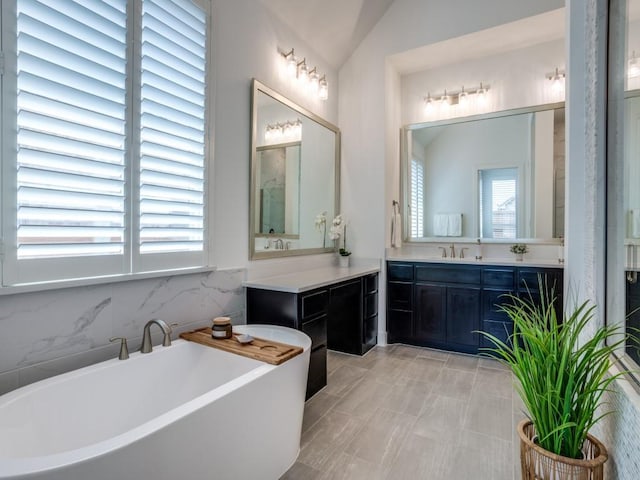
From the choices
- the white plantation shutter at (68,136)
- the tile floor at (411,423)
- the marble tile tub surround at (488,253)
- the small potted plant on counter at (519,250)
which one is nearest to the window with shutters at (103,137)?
the white plantation shutter at (68,136)

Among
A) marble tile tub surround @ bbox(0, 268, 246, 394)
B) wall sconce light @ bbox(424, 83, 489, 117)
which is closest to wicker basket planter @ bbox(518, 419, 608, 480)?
marble tile tub surround @ bbox(0, 268, 246, 394)

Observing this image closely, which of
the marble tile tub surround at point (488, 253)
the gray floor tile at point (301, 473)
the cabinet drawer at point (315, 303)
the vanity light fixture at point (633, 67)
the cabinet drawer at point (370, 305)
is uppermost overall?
the vanity light fixture at point (633, 67)

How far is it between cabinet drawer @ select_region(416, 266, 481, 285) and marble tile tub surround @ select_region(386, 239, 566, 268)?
0.31 feet

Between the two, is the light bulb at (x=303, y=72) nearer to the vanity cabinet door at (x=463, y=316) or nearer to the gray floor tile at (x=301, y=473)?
the vanity cabinet door at (x=463, y=316)

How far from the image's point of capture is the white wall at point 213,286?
60.2 inches

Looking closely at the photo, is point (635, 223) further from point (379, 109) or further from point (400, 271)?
point (379, 109)

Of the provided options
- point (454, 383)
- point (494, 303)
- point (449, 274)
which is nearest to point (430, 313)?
point (449, 274)

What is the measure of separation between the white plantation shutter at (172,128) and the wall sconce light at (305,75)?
41.1 inches

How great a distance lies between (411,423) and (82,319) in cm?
204

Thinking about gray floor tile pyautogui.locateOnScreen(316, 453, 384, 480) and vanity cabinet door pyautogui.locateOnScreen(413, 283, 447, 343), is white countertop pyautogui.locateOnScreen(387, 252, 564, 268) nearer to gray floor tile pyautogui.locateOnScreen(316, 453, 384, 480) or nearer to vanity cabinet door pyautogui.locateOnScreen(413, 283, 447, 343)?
vanity cabinet door pyautogui.locateOnScreen(413, 283, 447, 343)

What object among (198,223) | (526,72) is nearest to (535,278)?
(526,72)

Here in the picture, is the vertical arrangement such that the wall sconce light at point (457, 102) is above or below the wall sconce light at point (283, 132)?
above

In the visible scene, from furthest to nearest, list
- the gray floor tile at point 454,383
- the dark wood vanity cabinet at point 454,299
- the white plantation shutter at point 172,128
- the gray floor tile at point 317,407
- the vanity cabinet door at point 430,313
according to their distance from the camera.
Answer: the vanity cabinet door at point 430,313 → the dark wood vanity cabinet at point 454,299 → the gray floor tile at point 454,383 → the gray floor tile at point 317,407 → the white plantation shutter at point 172,128

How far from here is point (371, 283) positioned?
145 inches
